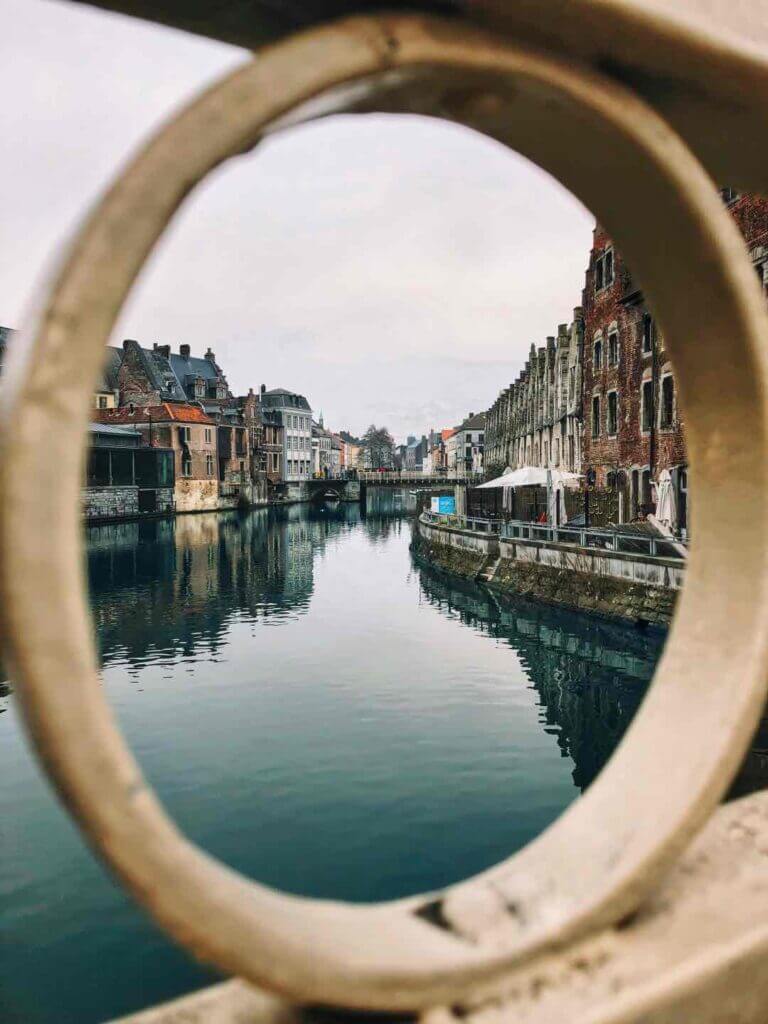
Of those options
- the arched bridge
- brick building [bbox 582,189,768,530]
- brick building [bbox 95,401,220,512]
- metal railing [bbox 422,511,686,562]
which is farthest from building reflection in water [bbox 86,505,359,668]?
the arched bridge

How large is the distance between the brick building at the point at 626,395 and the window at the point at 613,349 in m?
0.04

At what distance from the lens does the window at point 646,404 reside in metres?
24.1

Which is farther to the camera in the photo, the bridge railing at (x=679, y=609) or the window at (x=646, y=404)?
the window at (x=646, y=404)

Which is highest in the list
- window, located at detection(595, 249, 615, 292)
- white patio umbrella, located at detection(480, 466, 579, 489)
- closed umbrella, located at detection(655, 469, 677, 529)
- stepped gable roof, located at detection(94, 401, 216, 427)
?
window, located at detection(595, 249, 615, 292)

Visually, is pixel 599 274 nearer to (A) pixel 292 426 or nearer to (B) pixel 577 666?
(B) pixel 577 666

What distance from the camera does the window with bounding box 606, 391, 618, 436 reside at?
26.8 meters

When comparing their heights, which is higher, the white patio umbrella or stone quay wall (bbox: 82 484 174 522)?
the white patio umbrella

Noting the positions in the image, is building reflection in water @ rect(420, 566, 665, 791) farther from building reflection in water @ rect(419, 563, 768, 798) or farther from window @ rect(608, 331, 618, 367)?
window @ rect(608, 331, 618, 367)

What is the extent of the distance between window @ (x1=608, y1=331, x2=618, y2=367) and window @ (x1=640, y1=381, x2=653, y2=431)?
253 cm

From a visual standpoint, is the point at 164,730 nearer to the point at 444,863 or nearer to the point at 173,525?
the point at 444,863

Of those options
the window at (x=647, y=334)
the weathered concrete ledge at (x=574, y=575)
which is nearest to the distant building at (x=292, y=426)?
the weathered concrete ledge at (x=574, y=575)

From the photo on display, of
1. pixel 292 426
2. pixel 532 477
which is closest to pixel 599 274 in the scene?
pixel 532 477

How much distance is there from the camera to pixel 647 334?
80.1 ft

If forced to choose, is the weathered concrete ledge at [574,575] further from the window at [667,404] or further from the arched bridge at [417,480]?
the arched bridge at [417,480]
